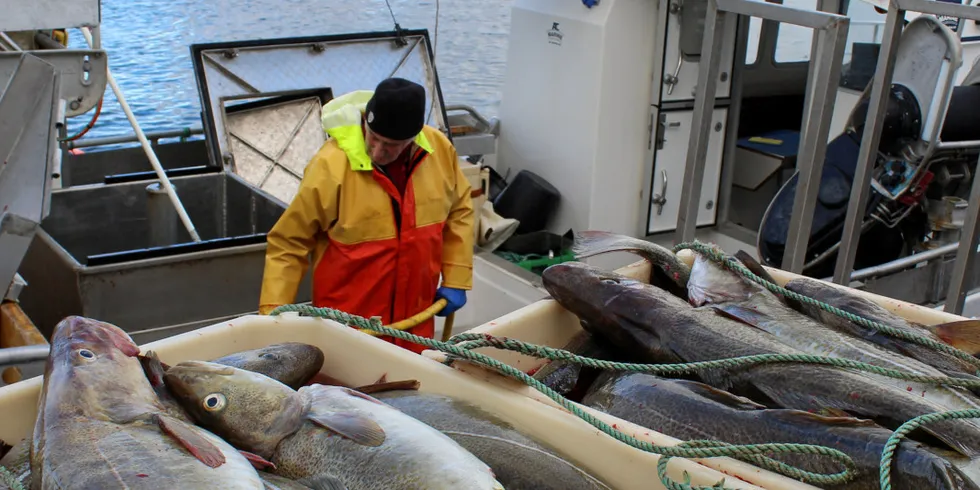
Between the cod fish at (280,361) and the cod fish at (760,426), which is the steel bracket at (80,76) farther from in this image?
the cod fish at (760,426)

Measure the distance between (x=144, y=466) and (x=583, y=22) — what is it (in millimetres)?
5173

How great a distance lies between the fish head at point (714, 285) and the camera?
250 cm

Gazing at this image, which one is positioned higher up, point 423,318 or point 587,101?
point 587,101

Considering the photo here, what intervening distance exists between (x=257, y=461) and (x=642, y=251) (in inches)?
58.0

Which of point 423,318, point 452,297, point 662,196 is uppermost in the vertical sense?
point 423,318

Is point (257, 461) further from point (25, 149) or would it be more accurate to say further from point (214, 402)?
point (25, 149)

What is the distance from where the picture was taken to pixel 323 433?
168 centimetres

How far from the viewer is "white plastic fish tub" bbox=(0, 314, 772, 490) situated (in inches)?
66.7

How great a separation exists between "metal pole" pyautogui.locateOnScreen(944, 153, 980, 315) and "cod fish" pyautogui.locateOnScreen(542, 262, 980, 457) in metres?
2.29

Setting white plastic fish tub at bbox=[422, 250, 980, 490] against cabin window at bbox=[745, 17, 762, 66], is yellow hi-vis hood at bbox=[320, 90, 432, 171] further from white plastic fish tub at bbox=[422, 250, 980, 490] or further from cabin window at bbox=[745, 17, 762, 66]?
cabin window at bbox=[745, 17, 762, 66]

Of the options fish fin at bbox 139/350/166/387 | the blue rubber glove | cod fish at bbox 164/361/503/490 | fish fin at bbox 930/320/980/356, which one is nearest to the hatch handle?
the blue rubber glove

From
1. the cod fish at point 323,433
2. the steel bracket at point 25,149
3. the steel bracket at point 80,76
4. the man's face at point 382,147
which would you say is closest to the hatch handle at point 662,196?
the man's face at point 382,147

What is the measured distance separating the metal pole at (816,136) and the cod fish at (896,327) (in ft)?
5.42

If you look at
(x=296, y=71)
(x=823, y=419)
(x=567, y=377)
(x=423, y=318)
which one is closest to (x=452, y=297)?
(x=423, y=318)
